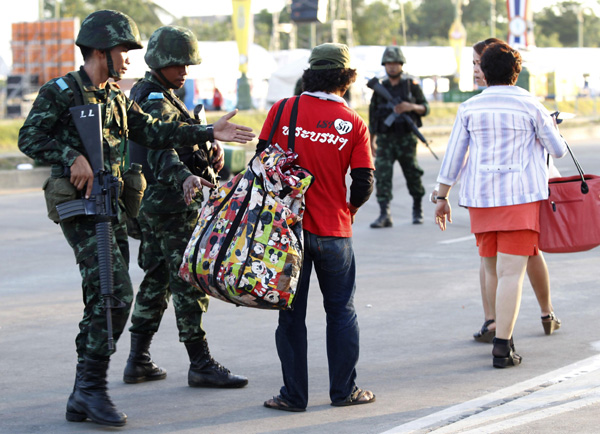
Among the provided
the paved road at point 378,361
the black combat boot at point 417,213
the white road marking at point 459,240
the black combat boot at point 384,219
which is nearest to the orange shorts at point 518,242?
the paved road at point 378,361

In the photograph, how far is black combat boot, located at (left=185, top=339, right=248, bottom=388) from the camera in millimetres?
5504

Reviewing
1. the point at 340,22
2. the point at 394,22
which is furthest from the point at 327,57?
the point at 394,22

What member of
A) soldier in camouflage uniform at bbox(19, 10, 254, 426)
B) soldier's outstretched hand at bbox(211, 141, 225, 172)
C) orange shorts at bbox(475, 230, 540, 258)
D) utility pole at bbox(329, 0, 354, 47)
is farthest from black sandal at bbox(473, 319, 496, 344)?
utility pole at bbox(329, 0, 354, 47)

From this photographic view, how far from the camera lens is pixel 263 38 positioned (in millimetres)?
80938

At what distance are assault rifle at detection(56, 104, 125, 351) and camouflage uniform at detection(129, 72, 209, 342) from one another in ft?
1.93

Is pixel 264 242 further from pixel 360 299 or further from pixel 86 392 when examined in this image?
pixel 360 299

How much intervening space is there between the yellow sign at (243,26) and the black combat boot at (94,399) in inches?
1115

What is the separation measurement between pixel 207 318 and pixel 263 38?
247 ft

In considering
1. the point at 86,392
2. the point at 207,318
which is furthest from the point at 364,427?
the point at 207,318

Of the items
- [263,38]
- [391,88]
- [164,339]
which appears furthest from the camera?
[263,38]

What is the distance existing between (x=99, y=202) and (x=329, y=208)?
110cm

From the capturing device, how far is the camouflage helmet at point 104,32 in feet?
15.7

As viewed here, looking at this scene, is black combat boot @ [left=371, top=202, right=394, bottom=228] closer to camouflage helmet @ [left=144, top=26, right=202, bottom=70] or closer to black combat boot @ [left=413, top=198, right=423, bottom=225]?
black combat boot @ [left=413, top=198, right=423, bottom=225]

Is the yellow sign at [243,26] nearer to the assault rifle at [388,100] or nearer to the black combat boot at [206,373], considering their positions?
the assault rifle at [388,100]
